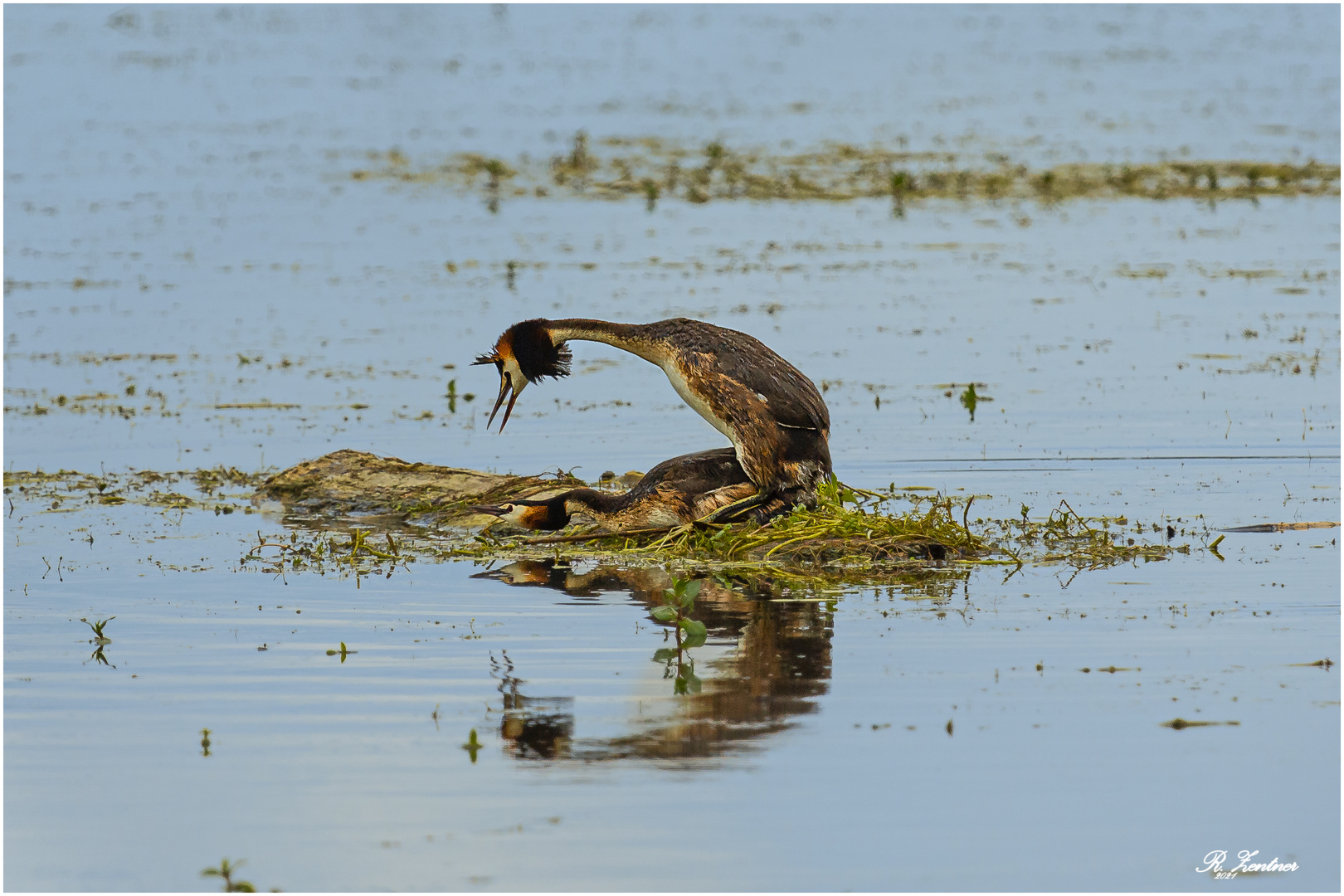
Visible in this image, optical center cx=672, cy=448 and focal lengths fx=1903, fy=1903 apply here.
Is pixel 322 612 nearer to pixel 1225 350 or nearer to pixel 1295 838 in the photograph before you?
pixel 1295 838

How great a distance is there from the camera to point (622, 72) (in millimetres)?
43781

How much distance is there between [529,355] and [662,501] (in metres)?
1.27

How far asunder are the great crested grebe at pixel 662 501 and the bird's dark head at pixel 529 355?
57 cm

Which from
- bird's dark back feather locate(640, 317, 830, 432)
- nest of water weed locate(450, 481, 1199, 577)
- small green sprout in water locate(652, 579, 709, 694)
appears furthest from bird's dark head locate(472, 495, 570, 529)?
small green sprout in water locate(652, 579, 709, 694)

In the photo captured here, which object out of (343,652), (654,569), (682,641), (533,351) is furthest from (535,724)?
(533,351)

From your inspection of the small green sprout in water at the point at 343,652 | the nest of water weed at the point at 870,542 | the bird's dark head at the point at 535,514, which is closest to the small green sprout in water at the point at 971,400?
the nest of water weed at the point at 870,542

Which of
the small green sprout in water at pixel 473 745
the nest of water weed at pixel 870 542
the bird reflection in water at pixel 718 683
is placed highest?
the nest of water weed at pixel 870 542

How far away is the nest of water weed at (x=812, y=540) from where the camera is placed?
916 cm

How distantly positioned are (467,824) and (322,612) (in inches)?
113

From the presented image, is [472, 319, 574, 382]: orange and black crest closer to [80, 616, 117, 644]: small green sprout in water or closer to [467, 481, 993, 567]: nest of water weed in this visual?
[467, 481, 993, 567]: nest of water weed

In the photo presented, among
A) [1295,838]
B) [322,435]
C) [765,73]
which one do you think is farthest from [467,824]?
[765,73]

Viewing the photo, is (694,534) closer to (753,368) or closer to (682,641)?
(753,368)

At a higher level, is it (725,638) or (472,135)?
(472,135)

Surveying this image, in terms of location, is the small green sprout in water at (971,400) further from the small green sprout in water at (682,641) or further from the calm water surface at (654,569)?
the small green sprout in water at (682,641)
